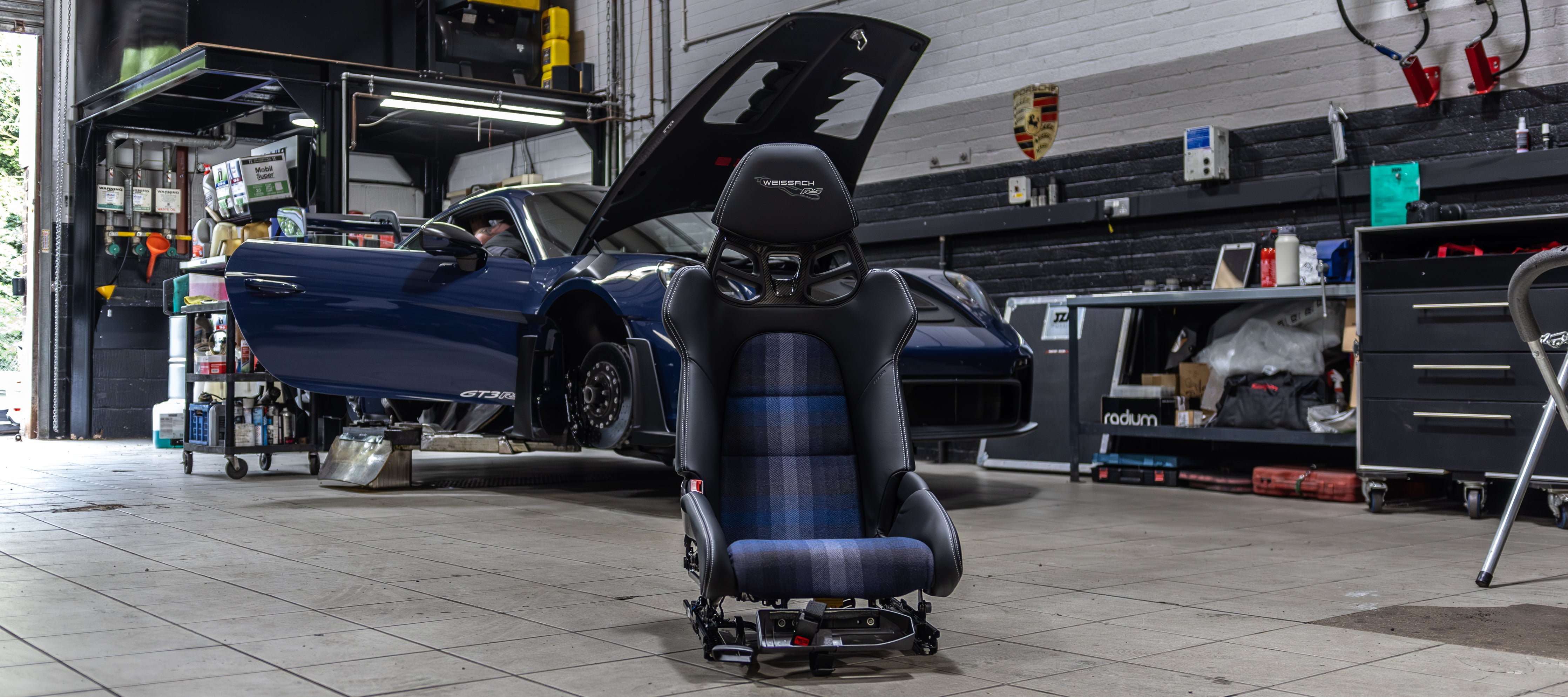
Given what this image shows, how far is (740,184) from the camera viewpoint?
281cm

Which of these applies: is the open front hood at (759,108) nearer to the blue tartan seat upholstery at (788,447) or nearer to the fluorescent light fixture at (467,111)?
the blue tartan seat upholstery at (788,447)

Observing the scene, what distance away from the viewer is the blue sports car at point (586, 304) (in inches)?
201

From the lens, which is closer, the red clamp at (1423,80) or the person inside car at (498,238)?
the person inside car at (498,238)

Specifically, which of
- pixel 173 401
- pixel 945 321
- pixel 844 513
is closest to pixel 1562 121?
pixel 945 321

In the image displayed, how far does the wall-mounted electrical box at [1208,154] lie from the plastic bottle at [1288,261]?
→ 76cm

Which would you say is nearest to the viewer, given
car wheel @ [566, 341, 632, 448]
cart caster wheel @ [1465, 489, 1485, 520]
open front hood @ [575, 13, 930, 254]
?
open front hood @ [575, 13, 930, 254]

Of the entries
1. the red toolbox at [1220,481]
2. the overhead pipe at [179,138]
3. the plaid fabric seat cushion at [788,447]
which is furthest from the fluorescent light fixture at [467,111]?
the plaid fabric seat cushion at [788,447]

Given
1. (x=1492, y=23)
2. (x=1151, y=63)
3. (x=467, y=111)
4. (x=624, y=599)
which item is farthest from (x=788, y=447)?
(x=467, y=111)

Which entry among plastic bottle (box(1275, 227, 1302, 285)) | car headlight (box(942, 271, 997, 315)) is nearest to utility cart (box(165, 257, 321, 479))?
car headlight (box(942, 271, 997, 315))

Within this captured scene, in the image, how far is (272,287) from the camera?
5.39 metres

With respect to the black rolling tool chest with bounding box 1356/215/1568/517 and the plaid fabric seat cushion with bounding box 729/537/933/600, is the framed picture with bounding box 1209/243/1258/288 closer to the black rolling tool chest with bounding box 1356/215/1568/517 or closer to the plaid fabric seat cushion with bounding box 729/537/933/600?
the black rolling tool chest with bounding box 1356/215/1568/517

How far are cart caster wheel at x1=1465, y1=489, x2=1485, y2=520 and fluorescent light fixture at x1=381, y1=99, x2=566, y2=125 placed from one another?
25.3 ft

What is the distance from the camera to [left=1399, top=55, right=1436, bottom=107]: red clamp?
6109mm

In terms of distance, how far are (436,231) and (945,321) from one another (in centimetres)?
227
